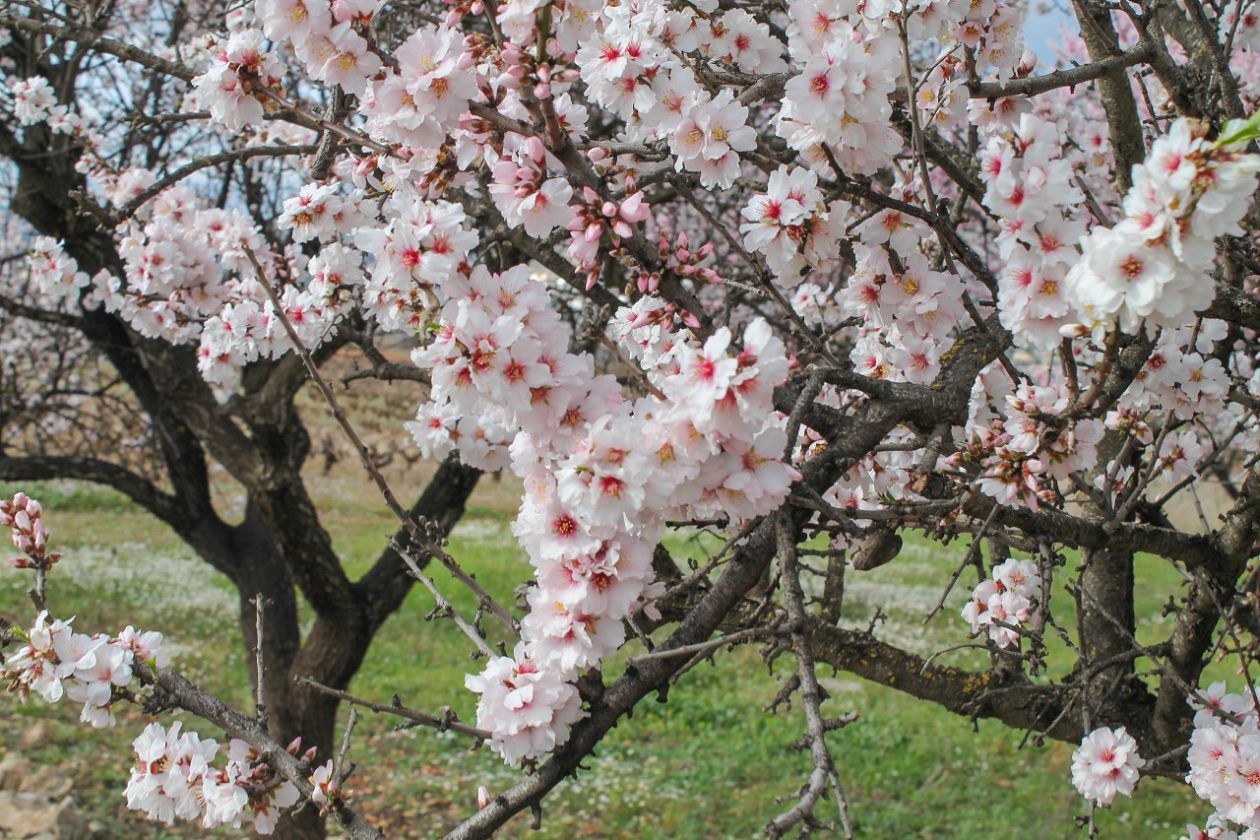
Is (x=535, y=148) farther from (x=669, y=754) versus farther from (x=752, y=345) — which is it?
(x=669, y=754)

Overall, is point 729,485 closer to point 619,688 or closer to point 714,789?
point 619,688

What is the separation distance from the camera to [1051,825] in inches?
244

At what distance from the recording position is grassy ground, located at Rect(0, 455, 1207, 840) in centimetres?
648

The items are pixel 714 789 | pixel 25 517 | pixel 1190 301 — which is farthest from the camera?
pixel 714 789

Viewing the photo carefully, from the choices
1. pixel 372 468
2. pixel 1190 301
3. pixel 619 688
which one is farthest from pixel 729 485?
pixel 372 468

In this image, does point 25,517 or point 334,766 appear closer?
point 334,766

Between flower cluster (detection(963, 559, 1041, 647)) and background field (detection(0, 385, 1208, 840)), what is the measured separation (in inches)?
84.5

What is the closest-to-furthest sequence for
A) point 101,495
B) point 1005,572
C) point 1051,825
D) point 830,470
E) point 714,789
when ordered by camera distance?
1. point 830,470
2. point 1005,572
3. point 1051,825
4. point 714,789
5. point 101,495

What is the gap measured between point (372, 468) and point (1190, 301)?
4.12ft

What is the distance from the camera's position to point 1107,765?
2.70 meters

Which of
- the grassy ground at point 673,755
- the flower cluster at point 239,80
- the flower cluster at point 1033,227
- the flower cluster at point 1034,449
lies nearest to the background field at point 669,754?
the grassy ground at point 673,755

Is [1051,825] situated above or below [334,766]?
above

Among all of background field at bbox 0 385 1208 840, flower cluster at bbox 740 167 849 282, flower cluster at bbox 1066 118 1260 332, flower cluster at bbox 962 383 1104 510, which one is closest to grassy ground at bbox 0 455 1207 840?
background field at bbox 0 385 1208 840

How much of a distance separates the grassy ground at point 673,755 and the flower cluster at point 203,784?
4.35 meters
